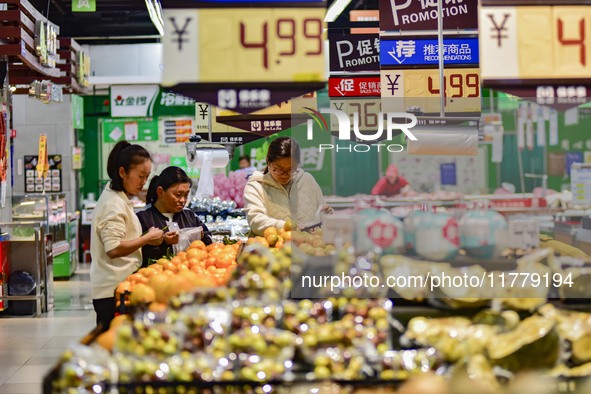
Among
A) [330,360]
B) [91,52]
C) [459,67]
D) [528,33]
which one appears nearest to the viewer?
[330,360]

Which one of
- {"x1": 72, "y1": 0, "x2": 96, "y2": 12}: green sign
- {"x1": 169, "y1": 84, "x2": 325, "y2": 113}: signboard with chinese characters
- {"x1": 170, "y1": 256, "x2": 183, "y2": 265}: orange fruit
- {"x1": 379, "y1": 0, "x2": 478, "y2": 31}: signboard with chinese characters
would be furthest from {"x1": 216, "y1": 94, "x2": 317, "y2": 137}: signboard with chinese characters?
{"x1": 170, "y1": 256, "x2": 183, "y2": 265}: orange fruit

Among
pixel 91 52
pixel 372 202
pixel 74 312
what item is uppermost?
pixel 91 52

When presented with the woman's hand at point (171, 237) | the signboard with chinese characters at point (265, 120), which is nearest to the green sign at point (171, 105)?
the signboard with chinese characters at point (265, 120)

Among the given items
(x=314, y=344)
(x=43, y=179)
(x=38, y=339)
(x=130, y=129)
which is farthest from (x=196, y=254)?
(x=130, y=129)

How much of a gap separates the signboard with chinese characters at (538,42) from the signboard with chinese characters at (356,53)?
9.03 feet

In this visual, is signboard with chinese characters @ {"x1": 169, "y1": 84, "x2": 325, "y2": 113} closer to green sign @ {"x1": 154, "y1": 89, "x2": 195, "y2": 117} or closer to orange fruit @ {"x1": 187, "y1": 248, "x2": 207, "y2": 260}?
orange fruit @ {"x1": 187, "y1": 248, "x2": 207, "y2": 260}

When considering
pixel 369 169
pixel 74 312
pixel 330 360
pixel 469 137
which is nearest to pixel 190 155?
pixel 74 312

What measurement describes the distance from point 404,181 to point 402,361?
89 centimetres

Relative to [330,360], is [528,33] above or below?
above

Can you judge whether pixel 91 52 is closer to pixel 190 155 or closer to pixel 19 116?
pixel 19 116

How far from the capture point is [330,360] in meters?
2.35

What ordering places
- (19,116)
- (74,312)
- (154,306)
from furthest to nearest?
(19,116) < (74,312) < (154,306)

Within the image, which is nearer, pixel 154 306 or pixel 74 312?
pixel 154 306

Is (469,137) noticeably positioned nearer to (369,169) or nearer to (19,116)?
(369,169)
